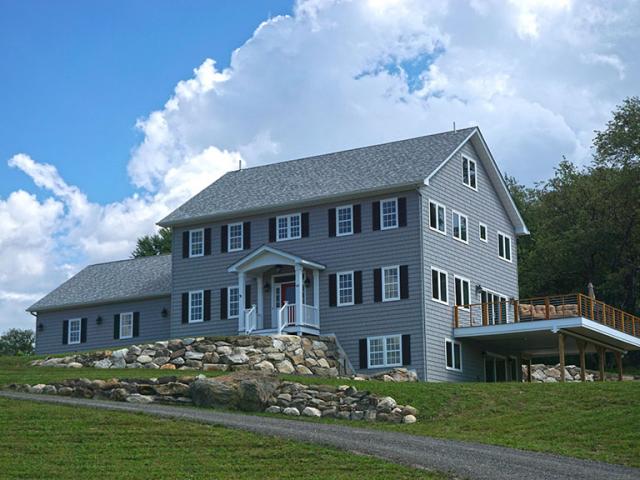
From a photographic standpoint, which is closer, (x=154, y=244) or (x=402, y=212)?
(x=402, y=212)

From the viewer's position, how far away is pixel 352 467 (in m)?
19.6

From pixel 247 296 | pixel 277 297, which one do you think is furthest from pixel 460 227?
pixel 247 296

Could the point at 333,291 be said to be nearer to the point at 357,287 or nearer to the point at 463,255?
the point at 357,287

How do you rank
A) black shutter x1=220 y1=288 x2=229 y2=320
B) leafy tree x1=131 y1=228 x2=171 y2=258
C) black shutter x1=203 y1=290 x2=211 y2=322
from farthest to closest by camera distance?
1. leafy tree x1=131 y1=228 x2=171 y2=258
2. black shutter x1=203 y1=290 x2=211 y2=322
3. black shutter x1=220 y1=288 x2=229 y2=320

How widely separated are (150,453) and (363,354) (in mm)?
19089

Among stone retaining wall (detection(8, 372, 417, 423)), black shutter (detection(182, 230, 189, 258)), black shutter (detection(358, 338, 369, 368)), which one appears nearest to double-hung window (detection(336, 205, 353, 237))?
black shutter (detection(358, 338, 369, 368))

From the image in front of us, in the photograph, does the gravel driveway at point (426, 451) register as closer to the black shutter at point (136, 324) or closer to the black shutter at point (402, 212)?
the black shutter at point (402, 212)

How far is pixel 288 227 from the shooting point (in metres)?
42.3

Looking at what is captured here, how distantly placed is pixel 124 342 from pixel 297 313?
11.5 metres

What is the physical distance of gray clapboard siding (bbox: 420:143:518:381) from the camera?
39.2 meters

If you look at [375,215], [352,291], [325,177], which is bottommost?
[352,291]

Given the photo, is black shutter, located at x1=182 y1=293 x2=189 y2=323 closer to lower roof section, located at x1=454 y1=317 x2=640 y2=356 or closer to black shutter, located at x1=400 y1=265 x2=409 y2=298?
black shutter, located at x1=400 y1=265 x2=409 y2=298

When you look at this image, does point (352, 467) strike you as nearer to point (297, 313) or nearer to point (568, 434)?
point (568, 434)

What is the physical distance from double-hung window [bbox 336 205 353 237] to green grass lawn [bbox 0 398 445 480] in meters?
17.2
